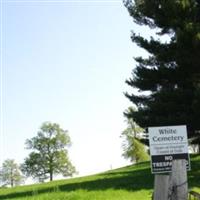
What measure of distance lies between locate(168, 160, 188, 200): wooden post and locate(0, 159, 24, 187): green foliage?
94.6 meters

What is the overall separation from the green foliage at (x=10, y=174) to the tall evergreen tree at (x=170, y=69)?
7423 cm

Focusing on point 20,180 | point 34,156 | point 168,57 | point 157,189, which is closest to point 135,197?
point 168,57

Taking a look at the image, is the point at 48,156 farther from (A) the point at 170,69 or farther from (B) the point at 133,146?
(A) the point at 170,69

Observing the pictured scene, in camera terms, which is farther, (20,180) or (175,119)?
(20,180)

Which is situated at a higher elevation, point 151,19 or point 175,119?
point 151,19

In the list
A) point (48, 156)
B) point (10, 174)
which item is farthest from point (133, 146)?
point (10, 174)

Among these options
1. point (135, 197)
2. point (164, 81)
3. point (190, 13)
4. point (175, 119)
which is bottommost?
point (135, 197)

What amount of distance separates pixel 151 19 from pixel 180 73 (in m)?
3.88

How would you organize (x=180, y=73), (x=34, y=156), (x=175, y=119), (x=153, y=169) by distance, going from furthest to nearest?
(x=34, y=156) → (x=180, y=73) → (x=175, y=119) → (x=153, y=169)

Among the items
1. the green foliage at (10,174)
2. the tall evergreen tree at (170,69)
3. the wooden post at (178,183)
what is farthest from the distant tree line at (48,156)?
the wooden post at (178,183)

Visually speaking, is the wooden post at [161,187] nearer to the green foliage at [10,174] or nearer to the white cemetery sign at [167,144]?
the white cemetery sign at [167,144]

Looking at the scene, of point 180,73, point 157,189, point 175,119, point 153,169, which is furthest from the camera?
point 180,73

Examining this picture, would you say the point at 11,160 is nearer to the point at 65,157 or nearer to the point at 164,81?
the point at 65,157

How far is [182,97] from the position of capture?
2541 cm
